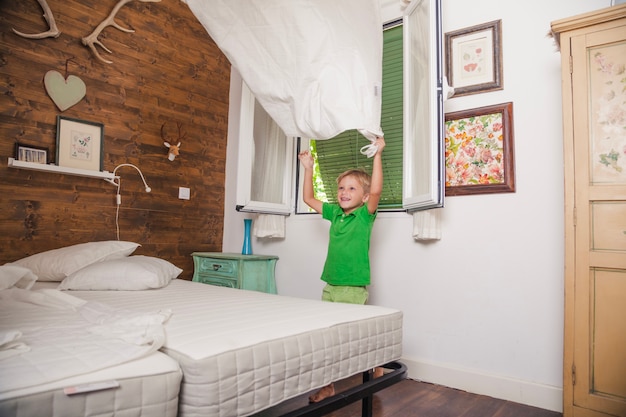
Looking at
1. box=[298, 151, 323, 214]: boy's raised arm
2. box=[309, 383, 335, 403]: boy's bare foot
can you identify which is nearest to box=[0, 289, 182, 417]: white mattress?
box=[309, 383, 335, 403]: boy's bare foot

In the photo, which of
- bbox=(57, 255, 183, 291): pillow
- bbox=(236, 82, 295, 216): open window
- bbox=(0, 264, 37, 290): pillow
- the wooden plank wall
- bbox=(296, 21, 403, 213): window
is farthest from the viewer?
bbox=(236, 82, 295, 216): open window

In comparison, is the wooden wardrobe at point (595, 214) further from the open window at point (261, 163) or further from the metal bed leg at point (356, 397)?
the open window at point (261, 163)

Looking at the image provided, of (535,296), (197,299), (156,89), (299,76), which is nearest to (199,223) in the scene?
(156,89)

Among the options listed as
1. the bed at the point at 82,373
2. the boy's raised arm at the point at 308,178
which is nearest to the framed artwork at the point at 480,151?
the boy's raised arm at the point at 308,178

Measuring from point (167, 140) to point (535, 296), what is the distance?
111 inches

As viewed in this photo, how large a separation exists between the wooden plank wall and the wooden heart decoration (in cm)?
4

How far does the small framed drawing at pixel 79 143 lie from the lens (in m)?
2.79

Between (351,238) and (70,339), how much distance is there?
5.16 feet

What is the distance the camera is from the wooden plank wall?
8.69ft

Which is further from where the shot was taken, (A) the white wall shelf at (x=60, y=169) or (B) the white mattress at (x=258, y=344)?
(A) the white wall shelf at (x=60, y=169)

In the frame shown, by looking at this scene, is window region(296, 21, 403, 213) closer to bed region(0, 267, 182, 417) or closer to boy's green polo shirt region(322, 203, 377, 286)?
boy's green polo shirt region(322, 203, 377, 286)

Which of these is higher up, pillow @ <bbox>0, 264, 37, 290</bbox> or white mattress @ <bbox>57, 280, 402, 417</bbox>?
pillow @ <bbox>0, 264, 37, 290</bbox>

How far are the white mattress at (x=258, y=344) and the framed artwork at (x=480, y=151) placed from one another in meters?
1.00

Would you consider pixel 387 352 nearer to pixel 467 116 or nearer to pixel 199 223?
pixel 467 116
